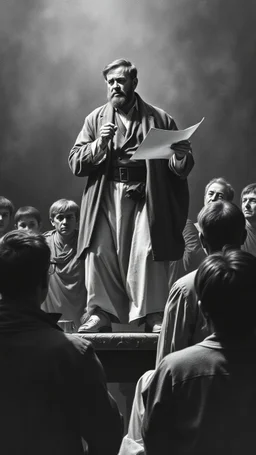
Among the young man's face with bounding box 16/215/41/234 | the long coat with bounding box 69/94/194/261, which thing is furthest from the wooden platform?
the young man's face with bounding box 16/215/41/234

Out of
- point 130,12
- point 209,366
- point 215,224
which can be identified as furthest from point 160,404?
point 130,12

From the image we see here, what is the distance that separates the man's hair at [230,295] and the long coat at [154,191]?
2.29 meters

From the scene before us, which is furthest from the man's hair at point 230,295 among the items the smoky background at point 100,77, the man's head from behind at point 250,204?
the smoky background at point 100,77

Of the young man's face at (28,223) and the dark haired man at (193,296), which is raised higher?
the young man's face at (28,223)

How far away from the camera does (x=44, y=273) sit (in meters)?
2.53

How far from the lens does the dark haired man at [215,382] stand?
226 centimetres

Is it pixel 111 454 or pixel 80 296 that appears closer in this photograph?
pixel 111 454

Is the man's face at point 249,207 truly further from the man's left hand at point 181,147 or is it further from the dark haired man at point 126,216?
the man's left hand at point 181,147

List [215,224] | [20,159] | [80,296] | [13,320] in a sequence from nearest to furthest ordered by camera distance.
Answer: [13,320], [215,224], [80,296], [20,159]

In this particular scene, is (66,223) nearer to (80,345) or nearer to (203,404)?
(80,345)

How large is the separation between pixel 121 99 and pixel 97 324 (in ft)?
4.22

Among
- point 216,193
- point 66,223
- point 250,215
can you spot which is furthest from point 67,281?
point 250,215

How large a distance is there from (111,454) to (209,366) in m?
0.38

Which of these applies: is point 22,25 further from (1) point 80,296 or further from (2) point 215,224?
(2) point 215,224
